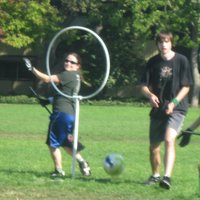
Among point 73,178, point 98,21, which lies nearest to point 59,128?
point 73,178

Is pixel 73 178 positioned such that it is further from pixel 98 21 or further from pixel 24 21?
pixel 98 21

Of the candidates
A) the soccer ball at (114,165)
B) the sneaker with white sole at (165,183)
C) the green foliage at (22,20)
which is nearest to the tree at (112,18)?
the green foliage at (22,20)

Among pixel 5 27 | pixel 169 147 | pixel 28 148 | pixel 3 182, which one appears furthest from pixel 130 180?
pixel 5 27

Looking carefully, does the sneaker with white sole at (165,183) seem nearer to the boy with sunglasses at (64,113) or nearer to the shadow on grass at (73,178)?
the shadow on grass at (73,178)

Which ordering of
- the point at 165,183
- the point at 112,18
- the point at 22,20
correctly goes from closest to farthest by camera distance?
the point at 165,183
the point at 22,20
the point at 112,18

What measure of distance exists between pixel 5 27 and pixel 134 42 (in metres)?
10.6

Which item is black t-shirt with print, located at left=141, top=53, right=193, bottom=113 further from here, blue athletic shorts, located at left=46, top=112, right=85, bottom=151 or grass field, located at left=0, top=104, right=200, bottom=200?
blue athletic shorts, located at left=46, top=112, right=85, bottom=151

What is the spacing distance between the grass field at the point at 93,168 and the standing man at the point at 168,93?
0.60 m

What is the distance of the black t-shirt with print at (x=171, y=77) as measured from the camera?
8.84m

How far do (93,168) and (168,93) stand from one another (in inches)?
113

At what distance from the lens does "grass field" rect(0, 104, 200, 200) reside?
814 centimetres

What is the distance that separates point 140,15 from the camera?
3878 centimetres

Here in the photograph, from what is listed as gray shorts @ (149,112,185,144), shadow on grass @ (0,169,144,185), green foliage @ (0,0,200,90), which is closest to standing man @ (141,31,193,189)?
gray shorts @ (149,112,185,144)

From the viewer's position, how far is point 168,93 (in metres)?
8.89
